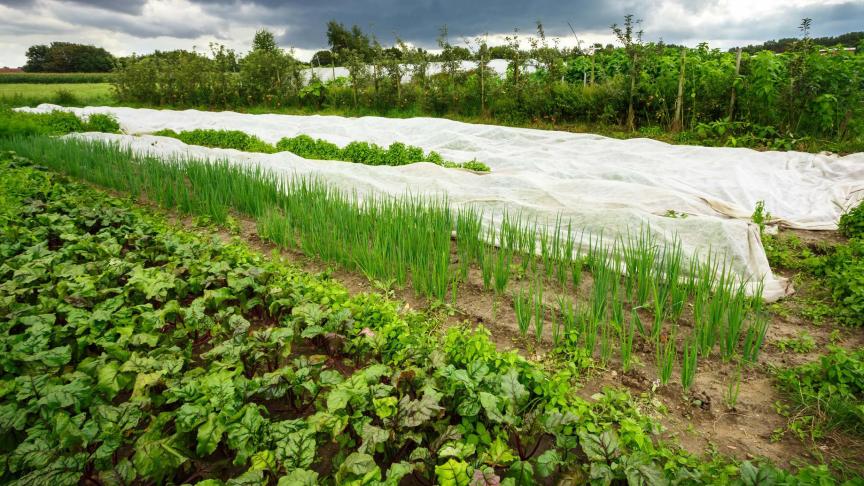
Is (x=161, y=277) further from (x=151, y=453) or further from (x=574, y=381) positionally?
(x=574, y=381)

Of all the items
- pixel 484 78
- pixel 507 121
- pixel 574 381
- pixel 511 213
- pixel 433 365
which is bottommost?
pixel 574 381

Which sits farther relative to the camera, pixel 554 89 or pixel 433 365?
pixel 554 89

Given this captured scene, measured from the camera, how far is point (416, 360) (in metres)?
2.14

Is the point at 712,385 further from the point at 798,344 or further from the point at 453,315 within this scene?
the point at 453,315

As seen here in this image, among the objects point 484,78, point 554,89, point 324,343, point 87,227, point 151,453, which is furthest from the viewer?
point 484,78

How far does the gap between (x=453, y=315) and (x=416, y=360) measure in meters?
0.83

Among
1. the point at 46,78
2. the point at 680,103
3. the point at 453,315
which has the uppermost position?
the point at 46,78

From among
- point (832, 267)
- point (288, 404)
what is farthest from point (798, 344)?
point (288, 404)

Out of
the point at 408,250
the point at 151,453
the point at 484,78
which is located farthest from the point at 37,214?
the point at 484,78

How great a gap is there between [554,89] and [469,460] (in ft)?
31.1

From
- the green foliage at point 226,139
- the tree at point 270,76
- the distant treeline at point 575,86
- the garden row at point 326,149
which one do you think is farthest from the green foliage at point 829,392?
the tree at point 270,76

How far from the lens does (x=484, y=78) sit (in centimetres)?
1148

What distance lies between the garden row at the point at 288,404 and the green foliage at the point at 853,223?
3498 millimetres

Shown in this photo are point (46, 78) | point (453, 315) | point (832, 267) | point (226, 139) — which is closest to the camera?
point (453, 315)
